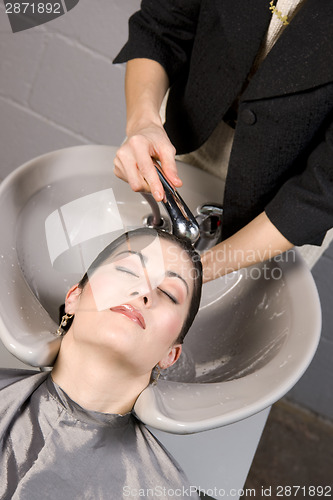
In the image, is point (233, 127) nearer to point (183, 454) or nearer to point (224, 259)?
point (224, 259)

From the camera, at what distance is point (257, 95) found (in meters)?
0.87

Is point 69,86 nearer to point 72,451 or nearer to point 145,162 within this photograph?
point 145,162

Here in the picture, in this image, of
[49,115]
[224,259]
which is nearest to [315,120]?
[224,259]

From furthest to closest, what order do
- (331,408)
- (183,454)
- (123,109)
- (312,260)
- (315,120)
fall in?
(331,408) < (123,109) < (312,260) < (183,454) < (315,120)

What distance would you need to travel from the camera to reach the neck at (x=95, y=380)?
85cm

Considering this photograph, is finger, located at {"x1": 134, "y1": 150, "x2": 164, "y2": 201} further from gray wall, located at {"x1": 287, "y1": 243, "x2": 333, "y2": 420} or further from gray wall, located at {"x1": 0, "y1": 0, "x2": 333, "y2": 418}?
gray wall, located at {"x1": 287, "y1": 243, "x2": 333, "y2": 420}

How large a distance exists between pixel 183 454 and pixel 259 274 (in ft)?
1.07

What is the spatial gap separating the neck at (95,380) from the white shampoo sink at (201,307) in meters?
0.02

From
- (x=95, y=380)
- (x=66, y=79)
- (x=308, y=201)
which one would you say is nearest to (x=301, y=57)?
(x=308, y=201)

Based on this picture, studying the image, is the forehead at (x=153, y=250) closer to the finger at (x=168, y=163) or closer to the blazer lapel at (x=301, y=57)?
the finger at (x=168, y=163)

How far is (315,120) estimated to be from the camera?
34.4 inches

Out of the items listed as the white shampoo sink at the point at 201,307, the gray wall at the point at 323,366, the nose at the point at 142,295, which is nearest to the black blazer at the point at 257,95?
the white shampoo sink at the point at 201,307

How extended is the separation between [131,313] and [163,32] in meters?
0.49

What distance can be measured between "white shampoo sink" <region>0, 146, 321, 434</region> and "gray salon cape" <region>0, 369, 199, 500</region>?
8cm
